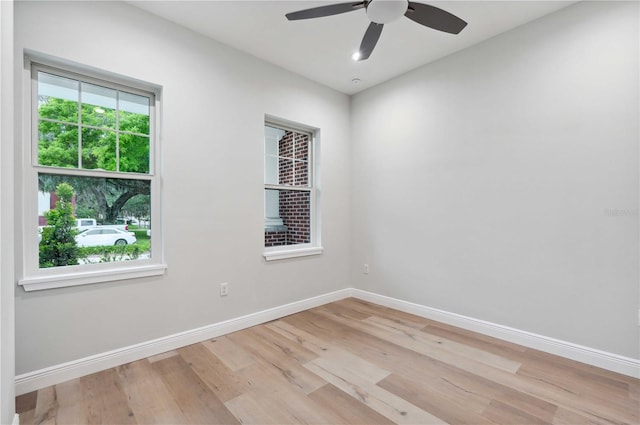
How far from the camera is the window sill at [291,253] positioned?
130 inches

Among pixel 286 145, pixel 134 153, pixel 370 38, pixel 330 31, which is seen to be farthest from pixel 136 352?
pixel 330 31

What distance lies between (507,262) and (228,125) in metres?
2.93

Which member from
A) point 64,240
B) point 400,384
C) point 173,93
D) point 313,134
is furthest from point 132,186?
point 400,384

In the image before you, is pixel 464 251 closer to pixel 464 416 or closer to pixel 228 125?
pixel 464 416

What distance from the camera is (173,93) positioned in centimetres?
263

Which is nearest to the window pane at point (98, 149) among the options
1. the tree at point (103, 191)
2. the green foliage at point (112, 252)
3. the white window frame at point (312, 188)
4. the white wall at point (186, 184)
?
the tree at point (103, 191)

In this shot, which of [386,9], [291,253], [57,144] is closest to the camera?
[386,9]

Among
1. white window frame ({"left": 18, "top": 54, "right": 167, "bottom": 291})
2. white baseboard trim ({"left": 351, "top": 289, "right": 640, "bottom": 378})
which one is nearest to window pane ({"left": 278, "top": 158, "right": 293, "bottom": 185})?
white window frame ({"left": 18, "top": 54, "right": 167, "bottom": 291})

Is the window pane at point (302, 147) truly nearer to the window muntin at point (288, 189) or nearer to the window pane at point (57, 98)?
the window muntin at point (288, 189)

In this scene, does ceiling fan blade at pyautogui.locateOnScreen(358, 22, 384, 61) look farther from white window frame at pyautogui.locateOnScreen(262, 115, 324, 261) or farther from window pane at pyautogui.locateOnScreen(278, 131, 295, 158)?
window pane at pyautogui.locateOnScreen(278, 131, 295, 158)

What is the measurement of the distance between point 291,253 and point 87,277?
188cm

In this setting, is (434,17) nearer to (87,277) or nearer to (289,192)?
(289,192)

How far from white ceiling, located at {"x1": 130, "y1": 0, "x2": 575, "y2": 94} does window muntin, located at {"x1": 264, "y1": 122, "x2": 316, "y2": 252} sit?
2.60ft

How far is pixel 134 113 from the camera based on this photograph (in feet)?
8.41
